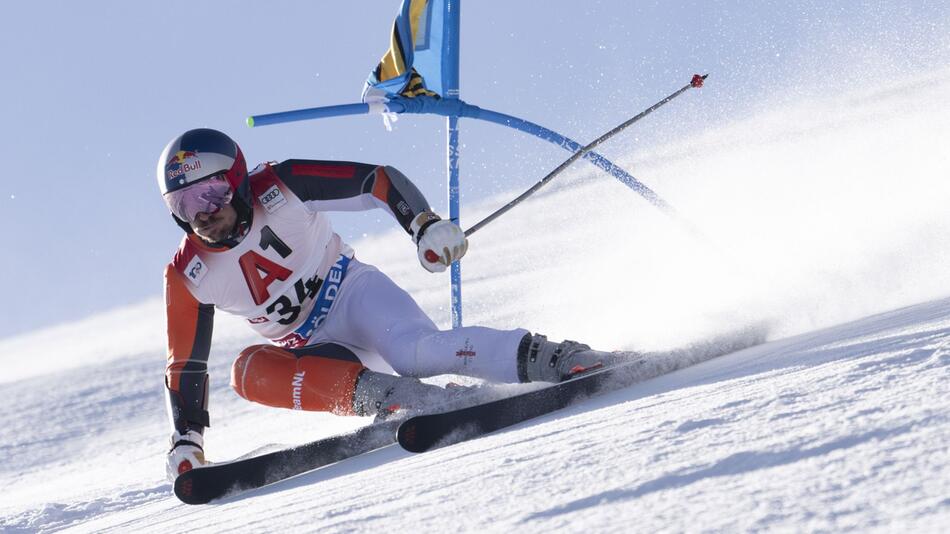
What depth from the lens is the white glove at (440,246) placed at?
12.2ft

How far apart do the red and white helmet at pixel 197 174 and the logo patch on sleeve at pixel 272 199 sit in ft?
0.29

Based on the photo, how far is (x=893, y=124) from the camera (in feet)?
30.6

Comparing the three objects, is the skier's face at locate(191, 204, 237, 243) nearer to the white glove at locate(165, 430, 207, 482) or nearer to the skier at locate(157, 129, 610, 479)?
the skier at locate(157, 129, 610, 479)

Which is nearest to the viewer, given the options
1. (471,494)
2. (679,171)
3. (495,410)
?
(471,494)

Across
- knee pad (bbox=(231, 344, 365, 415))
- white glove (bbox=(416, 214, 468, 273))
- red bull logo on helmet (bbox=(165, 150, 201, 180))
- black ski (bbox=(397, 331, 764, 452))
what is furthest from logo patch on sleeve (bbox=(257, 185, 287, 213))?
black ski (bbox=(397, 331, 764, 452))

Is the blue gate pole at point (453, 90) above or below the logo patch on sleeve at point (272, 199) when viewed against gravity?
above

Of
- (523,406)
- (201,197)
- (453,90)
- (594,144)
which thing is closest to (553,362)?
(523,406)

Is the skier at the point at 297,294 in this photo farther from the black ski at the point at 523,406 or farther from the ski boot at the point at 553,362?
the black ski at the point at 523,406

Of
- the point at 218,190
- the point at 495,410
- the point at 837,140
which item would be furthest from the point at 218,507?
the point at 837,140

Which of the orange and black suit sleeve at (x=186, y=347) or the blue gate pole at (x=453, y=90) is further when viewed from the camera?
the blue gate pole at (x=453, y=90)

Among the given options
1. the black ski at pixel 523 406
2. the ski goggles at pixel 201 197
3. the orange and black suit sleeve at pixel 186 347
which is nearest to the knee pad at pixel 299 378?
the orange and black suit sleeve at pixel 186 347

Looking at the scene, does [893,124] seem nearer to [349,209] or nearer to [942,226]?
[942,226]

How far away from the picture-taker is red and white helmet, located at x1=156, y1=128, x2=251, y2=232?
3.86m

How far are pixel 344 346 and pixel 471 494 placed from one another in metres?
2.20
